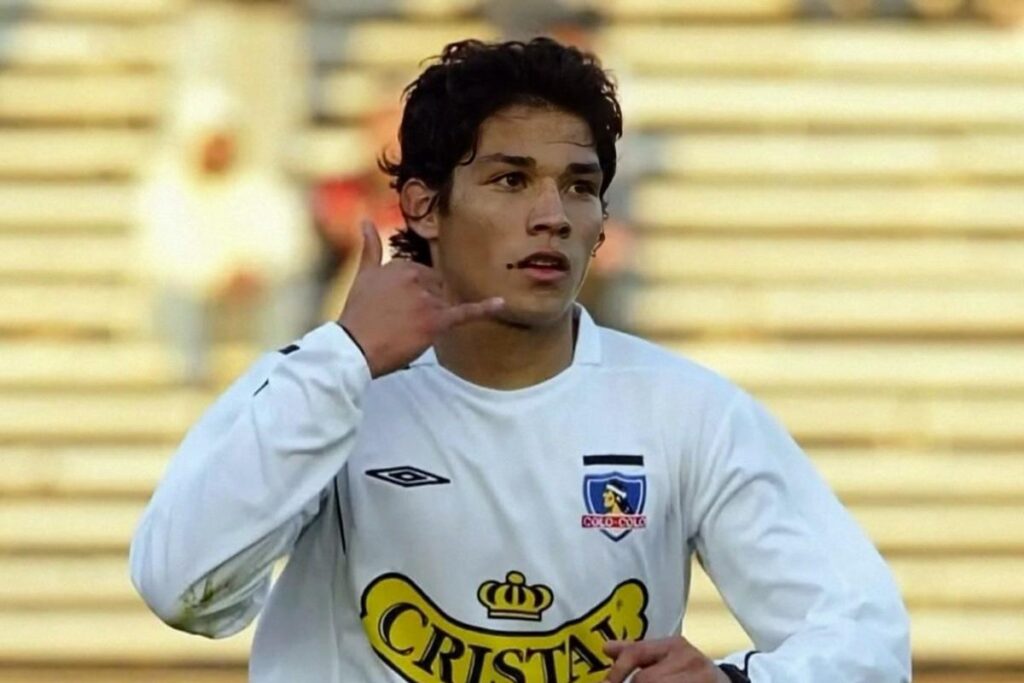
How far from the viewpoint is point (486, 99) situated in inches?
150

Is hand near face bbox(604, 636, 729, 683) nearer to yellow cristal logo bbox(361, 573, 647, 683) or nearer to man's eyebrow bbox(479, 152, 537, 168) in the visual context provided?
yellow cristal logo bbox(361, 573, 647, 683)

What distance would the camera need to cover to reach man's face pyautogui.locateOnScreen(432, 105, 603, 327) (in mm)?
3637

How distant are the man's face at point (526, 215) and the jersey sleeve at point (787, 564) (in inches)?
12.7

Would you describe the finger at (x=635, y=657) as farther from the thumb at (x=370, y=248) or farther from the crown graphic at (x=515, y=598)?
the thumb at (x=370, y=248)

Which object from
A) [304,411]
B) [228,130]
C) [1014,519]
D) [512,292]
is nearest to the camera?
[304,411]

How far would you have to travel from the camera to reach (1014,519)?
1000 centimetres

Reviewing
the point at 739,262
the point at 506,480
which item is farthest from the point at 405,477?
the point at 739,262

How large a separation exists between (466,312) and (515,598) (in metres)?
0.44

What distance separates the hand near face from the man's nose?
0.65 m

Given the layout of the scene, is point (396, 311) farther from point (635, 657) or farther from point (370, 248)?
point (635, 657)

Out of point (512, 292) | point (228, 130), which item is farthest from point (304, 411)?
point (228, 130)

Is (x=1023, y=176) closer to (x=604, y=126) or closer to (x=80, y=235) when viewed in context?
(x=80, y=235)

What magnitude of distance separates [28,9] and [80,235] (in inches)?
36.8

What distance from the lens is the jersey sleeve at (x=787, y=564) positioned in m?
3.40
